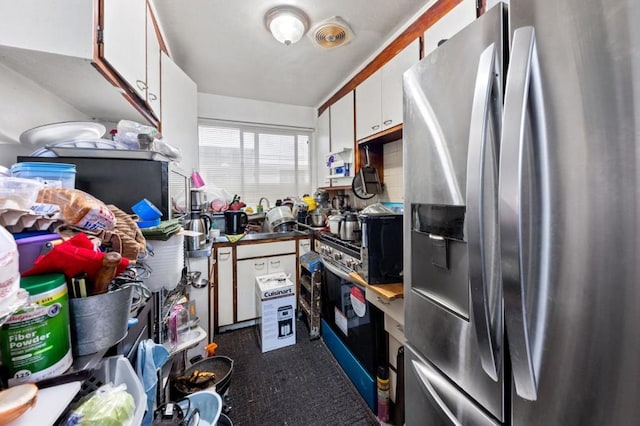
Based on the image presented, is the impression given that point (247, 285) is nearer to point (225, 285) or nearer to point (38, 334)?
point (225, 285)

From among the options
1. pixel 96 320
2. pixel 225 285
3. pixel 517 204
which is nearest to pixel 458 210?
pixel 517 204

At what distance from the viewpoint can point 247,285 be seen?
2.40m

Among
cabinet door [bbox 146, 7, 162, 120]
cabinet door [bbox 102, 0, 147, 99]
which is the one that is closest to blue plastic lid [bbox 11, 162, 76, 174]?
cabinet door [bbox 102, 0, 147, 99]

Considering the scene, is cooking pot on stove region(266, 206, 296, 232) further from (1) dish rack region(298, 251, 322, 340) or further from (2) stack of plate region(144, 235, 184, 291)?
(2) stack of plate region(144, 235, 184, 291)

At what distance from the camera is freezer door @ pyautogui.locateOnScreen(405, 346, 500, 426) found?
2.33ft

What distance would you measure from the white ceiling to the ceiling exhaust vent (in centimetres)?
3

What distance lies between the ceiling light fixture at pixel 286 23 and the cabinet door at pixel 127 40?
69 centimetres

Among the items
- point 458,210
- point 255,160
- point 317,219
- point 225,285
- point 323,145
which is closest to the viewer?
point 458,210

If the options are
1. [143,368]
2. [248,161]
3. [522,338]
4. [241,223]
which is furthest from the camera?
[248,161]

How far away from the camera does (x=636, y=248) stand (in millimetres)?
400

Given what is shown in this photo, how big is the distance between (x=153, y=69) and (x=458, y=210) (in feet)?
5.60

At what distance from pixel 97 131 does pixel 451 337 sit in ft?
4.76

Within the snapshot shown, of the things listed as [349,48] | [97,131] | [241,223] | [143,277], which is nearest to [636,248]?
[143,277]

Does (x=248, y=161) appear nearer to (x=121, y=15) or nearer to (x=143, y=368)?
(x=121, y=15)
